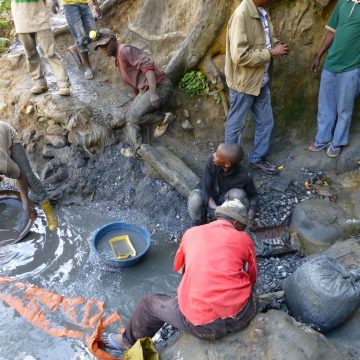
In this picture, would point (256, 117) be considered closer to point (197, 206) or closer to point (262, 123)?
point (262, 123)

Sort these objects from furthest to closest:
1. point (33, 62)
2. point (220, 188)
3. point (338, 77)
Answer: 1. point (33, 62)
2. point (338, 77)
3. point (220, 188)

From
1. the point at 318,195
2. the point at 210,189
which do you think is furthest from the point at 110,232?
the point at 318,195

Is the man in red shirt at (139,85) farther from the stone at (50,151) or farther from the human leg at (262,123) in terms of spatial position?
the human leg at (262,123)

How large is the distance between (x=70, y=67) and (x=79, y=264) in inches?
152

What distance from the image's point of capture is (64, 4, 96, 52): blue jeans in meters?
6.06

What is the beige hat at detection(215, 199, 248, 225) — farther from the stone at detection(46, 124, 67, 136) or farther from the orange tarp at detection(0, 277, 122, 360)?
the stone at detection(46, 124, 67, 136)

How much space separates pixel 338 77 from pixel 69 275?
4181 mm

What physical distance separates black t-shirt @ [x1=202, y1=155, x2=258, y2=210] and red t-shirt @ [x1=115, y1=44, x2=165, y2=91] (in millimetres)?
1947

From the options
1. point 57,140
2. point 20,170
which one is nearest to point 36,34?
point 57,140

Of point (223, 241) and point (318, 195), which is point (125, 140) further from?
point (223, 241)

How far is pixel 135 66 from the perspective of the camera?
5.46m

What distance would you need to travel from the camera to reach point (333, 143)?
5336 mm

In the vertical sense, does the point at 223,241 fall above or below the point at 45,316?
above

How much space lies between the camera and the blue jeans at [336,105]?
191 inches
